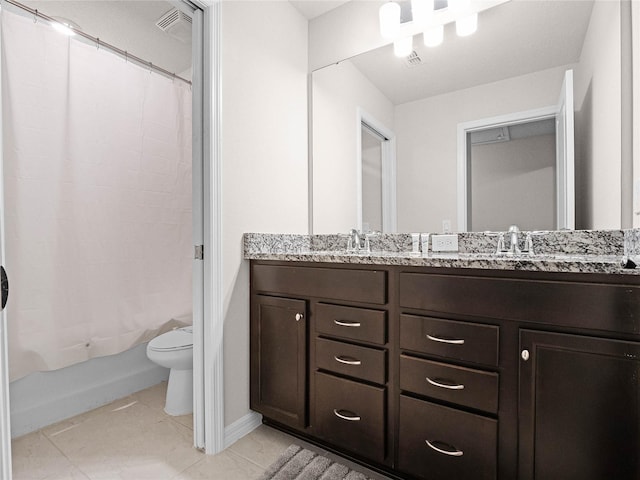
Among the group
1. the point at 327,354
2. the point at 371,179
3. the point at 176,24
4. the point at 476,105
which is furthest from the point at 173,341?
the point at 476,105

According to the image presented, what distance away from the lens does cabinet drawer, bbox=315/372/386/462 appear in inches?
52.5

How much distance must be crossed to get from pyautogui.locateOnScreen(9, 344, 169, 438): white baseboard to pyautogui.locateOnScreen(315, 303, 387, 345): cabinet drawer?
1488mm

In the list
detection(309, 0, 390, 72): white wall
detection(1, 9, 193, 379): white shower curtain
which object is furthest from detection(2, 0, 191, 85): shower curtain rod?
detection(309, 0, 390, 72): white wall

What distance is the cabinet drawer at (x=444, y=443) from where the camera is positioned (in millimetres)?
1114

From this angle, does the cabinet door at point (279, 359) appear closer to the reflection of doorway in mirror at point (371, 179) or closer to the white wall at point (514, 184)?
the reflection of doorway in mirror at point (371, 179)

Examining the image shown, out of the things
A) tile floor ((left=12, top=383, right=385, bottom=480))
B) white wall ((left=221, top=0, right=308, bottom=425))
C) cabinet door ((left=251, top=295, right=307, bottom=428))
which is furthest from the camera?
white wall ((left=221, top=0, right=308, bottom=425))

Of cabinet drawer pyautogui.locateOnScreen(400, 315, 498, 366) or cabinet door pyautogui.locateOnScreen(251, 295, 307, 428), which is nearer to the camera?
cabinet drawer pyautogui.locateOnScreen(400, 315, 498, 366)

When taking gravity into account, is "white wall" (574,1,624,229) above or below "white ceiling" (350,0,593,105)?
below

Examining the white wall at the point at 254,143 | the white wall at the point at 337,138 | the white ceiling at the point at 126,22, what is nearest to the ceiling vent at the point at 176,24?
the white ceiling at the point at 126,22

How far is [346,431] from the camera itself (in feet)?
→ 4.66

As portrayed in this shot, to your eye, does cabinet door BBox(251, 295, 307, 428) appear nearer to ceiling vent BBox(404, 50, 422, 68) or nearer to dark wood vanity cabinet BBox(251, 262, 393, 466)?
dark wood vanity cabinet BBox(251, 262, 393, 466)

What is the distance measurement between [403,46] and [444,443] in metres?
1.92

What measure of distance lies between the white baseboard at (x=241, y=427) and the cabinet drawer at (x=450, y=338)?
0.96 m

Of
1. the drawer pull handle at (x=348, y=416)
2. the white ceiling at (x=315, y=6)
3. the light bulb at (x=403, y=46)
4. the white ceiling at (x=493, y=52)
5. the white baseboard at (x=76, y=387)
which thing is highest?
the white ceiling at (x=315, y=6)
